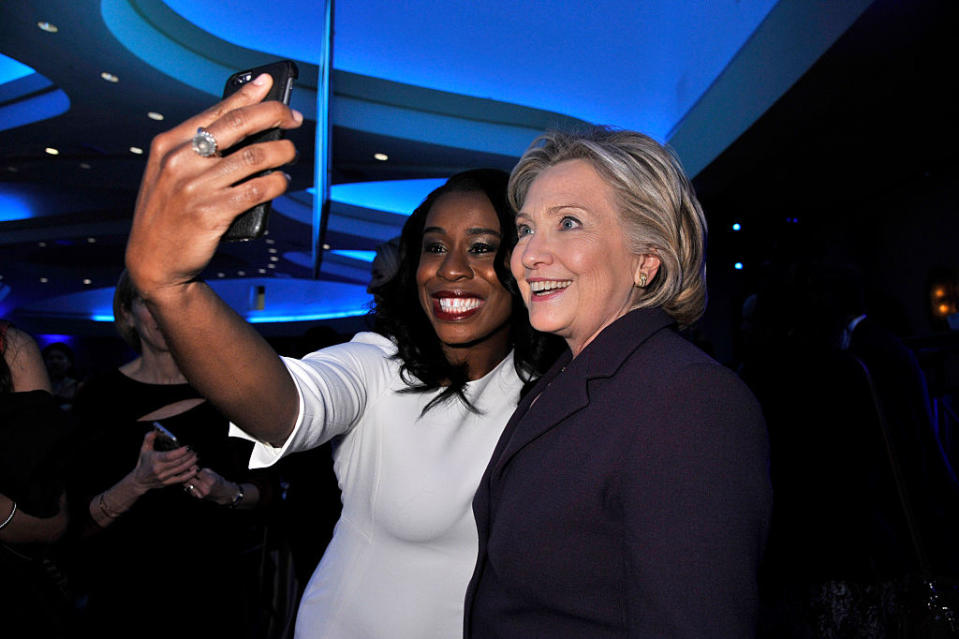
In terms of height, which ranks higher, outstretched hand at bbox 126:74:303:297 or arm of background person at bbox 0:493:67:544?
outstretched hand at bbox 126:74:303:297

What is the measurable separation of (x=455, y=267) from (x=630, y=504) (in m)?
0.86

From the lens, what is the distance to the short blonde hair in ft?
3.86

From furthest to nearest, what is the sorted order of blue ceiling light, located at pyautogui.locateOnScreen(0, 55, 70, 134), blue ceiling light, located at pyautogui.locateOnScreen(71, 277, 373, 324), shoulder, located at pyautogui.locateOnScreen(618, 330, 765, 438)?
blue ceiling light, located at pyautogui.locateOnScreen(71, 277, 373, 324) → blue ceiling light, located at pyautogui.locateOnScreen(0, 55, 70, 134) → shoulder, located at pyautogui.locateOnScreen(618, 330, 765, 438)

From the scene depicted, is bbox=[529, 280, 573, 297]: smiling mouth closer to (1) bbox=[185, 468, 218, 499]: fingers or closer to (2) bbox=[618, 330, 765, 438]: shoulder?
(2) bbox=[618, 330, 765, 438]: shoulder

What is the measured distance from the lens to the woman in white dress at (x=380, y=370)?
76 cm

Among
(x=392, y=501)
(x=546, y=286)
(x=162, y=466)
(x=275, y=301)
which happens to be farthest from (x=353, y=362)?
(x=275, y=301)

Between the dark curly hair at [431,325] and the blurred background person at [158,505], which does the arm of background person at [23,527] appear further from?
the dark curly hair at [431,325]

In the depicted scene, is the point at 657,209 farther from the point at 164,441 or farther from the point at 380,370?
the point at 164,441

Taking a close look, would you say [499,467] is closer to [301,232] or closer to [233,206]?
[233,206]

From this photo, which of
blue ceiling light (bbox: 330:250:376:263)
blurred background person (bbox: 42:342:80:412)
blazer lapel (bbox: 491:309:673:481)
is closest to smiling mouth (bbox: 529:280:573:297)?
blazer lapel (bbox: 491:309:673:481)

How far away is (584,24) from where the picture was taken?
6.74 metres

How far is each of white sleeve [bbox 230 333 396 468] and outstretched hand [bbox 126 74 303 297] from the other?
1.21ft

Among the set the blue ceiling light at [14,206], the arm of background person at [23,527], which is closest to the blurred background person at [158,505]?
the arm of background person at [23,527]

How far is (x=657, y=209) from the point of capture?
46.4 inches
